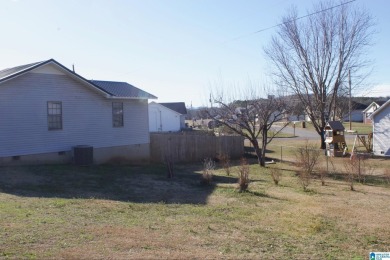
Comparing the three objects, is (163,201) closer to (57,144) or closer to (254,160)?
(57,144)

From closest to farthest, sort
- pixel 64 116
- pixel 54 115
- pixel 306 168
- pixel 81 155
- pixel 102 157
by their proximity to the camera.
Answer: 1. pixel 306 168
2. pixel 54 115
3. pixel 81 155
4. pixel 64 116
5. pixel 102 157

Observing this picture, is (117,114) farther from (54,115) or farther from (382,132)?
(382,132)

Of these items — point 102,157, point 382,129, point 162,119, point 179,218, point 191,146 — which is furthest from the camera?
point 162,119

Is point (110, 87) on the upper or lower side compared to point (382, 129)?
upper

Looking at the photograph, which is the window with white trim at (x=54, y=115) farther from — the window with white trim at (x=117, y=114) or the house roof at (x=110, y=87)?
the window with white trim at (x=117, y=114)

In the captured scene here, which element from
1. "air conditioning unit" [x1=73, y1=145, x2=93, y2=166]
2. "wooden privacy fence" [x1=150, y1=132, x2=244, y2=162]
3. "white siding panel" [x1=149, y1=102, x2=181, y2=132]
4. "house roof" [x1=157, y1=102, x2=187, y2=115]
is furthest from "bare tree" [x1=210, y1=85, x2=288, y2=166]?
"house roof" [x1=157, y1=102, x2=187, y2=115]

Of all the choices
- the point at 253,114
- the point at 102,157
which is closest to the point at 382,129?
the point at 253,114

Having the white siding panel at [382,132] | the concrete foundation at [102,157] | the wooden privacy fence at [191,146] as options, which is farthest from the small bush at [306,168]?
the white siding panel at [382,132]

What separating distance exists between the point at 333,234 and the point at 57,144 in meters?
14.0

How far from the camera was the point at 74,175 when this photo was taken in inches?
613

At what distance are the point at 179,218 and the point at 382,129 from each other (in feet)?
73.6

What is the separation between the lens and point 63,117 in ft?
60.5

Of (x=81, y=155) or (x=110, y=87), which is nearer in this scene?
(x=81, y=155)

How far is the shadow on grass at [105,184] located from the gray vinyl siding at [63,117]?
138 centimetres
